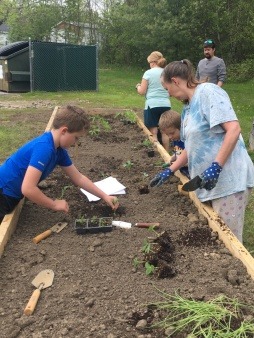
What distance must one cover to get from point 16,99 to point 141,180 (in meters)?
10.0

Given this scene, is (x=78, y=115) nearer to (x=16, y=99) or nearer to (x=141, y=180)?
(x=141, y=180)

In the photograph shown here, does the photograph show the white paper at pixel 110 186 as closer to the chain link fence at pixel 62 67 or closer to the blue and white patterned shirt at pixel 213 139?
the blue and white patterned shirt at pixel 213 139

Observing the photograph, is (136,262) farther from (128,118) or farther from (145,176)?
(128,118)

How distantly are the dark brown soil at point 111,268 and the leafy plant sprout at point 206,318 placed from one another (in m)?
0.10

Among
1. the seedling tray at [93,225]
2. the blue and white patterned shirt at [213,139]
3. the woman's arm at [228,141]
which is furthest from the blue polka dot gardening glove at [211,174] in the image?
the seedling tray at [93,225]

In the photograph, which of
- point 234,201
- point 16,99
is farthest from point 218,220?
point 16,99

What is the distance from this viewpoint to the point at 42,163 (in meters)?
3.15

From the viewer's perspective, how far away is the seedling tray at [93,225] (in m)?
3.35

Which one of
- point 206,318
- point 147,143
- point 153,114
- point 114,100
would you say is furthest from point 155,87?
point 114,100

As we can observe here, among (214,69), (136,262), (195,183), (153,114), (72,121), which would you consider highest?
(214,69)

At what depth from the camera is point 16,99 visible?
1377 cm

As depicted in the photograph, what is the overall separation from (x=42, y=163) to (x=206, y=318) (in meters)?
1.69

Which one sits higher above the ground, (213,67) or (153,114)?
(213,67)

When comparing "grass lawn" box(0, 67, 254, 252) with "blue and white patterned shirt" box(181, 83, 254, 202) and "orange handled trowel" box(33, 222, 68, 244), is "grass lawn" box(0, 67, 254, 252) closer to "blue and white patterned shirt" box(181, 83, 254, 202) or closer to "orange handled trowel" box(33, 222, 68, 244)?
"blue and white patterned shirt" box(181, 83, 254, 202)
